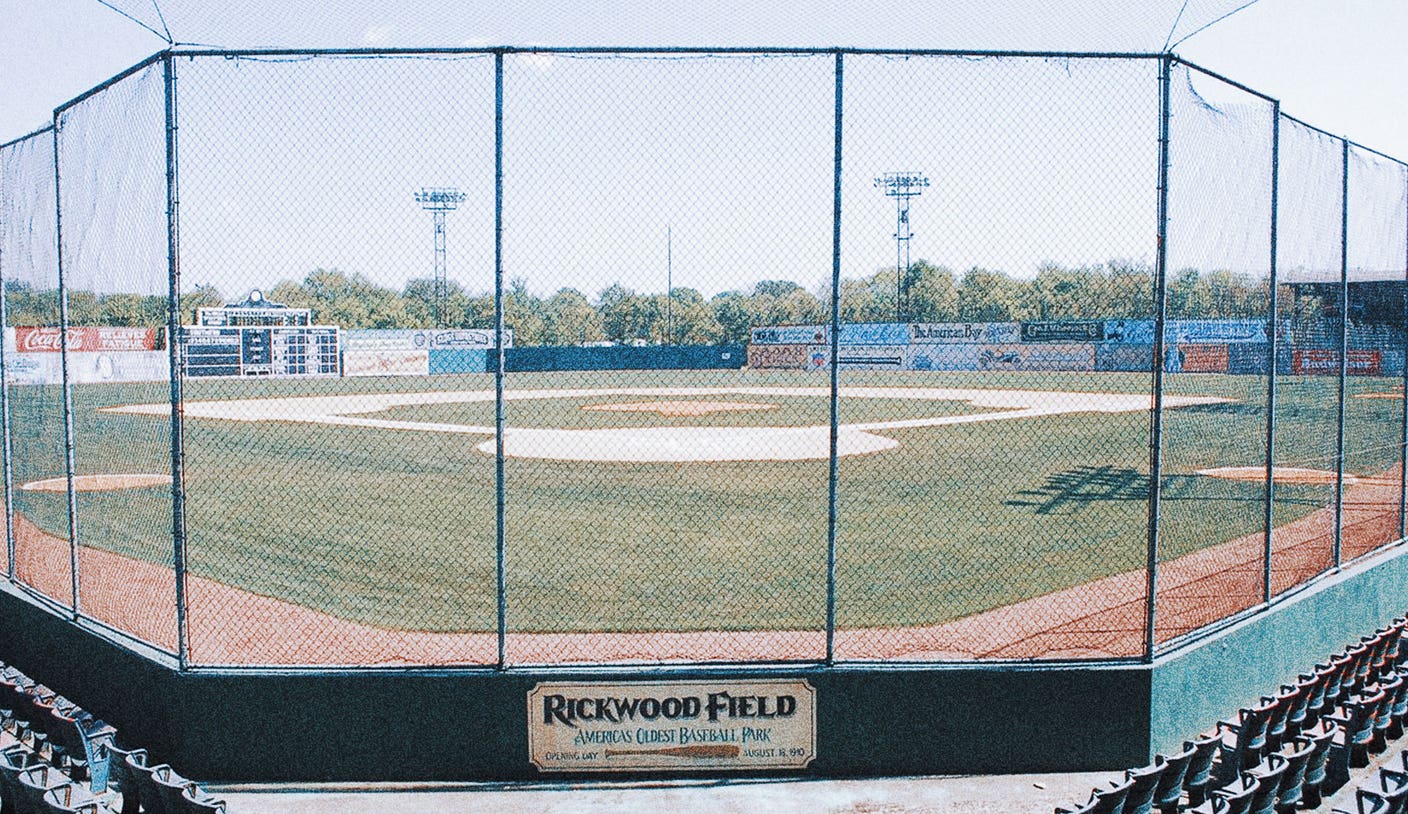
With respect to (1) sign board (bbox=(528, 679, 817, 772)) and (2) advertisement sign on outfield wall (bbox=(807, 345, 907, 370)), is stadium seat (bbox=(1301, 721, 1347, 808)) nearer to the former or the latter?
(1) sign board (bbox=(528, 679, 817, 772))

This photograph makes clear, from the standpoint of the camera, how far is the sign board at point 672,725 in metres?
6.34

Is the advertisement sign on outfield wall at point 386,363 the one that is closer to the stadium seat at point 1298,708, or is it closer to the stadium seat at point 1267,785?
the stadium seat at point 1298,708

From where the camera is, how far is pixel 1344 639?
29.1 ft

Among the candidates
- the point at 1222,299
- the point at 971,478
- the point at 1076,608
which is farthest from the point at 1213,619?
the point at 971,478

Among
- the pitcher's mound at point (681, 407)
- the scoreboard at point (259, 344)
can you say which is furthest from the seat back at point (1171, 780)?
the scoreboard at point (259, 344)

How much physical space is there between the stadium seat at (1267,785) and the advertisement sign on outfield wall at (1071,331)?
3008 centimetres

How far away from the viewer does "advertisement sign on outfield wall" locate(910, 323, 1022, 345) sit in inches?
1622

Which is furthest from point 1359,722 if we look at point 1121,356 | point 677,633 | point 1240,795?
point 1121,356

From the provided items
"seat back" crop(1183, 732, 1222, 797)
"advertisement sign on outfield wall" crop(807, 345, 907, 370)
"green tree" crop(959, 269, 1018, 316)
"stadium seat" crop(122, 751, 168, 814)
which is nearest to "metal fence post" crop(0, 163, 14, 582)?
"stadium seat" crop(122, 751, 168, 814)

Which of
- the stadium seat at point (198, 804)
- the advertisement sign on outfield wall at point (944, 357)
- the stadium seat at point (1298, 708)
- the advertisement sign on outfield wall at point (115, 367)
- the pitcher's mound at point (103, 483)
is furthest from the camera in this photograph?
the advertisement sign on outfield wall at point (944, 357)

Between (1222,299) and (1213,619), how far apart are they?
2.95m

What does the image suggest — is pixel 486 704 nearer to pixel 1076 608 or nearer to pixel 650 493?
pixel 1076 608

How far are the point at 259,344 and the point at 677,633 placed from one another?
39.4m

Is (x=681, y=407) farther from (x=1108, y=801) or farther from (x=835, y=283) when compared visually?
(x=1108, y=801)
